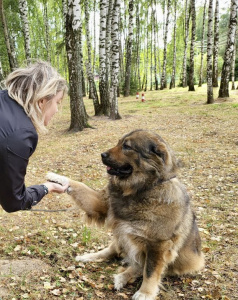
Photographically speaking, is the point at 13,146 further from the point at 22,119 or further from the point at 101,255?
the point at 101,255

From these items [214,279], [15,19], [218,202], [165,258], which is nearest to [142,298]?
[165,258]

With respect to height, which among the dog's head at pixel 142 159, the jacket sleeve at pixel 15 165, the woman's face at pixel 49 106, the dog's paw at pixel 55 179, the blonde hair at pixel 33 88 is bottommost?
the dog's paw at pixel 55 179

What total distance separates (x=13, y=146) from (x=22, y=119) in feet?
0.80

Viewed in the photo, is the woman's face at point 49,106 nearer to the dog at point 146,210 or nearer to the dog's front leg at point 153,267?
the dog at point 146,210

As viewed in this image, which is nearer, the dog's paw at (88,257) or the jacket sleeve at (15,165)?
the jacket sleeve at (15,165)

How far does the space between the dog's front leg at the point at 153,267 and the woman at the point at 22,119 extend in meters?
1.49

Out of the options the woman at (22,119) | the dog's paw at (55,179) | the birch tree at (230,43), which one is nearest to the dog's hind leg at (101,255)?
the dog's paw at (55,179)

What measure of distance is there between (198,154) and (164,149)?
588 centimetres

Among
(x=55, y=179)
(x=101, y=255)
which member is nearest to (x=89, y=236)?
(x=101, y=255)

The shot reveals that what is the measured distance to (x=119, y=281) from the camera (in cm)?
348

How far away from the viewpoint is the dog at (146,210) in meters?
3.18

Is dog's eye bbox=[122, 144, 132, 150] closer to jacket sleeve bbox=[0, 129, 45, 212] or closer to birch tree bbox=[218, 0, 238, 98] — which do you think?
jacket sleeve bbox=[0, 129, 45, 212]

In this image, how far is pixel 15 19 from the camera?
1063 inches

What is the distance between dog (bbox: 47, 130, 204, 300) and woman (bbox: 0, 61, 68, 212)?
3.24ft
